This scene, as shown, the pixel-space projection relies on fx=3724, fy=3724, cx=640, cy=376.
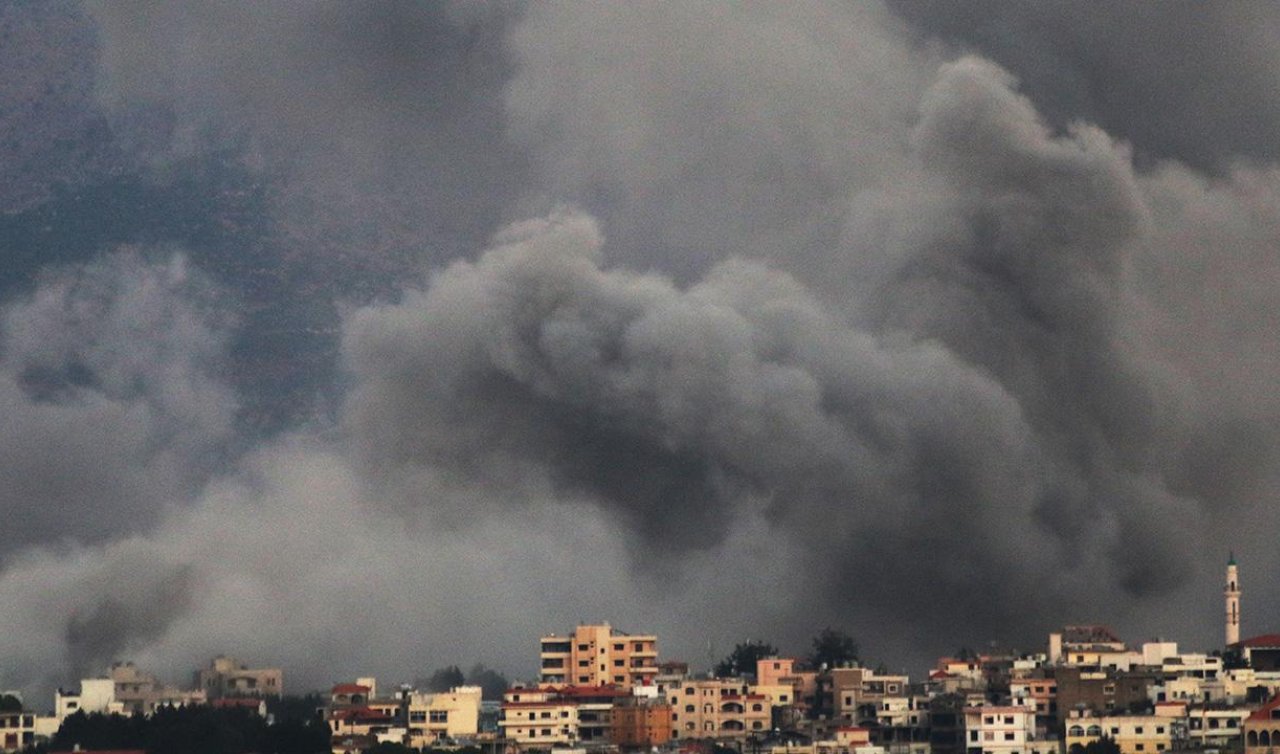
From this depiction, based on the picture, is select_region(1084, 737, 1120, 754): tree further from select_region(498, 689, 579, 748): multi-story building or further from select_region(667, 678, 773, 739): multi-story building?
select_region(498, 689, 579, 748): multi-story building

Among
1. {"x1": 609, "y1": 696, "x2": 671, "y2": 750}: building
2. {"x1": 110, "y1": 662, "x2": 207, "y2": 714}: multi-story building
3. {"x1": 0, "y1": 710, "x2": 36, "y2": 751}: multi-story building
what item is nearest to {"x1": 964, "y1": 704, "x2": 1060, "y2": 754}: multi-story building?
{"x1": 609, "y1": 696, "x2": 671, "y2": 750}: building

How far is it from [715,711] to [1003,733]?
9.75 meters

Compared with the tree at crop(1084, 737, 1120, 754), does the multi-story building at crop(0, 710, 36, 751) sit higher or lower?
higher

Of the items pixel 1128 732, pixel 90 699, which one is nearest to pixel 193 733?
pixel 90 699

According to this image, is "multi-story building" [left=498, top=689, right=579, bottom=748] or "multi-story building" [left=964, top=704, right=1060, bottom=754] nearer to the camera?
"multi-story building" [left=964, top=704, right=1060, bottom=754]

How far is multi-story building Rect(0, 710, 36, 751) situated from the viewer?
78562 millimetres

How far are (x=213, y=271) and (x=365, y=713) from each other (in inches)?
2892

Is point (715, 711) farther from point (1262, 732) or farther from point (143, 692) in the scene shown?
point (1262, 732)

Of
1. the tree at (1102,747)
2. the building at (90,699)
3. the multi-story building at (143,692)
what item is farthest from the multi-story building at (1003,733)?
the building at (90,699)

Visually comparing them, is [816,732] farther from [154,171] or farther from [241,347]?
[154,171]

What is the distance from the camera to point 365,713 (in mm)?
82562

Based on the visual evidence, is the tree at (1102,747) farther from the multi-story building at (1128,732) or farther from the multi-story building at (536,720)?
the multi-story building at (536,720)

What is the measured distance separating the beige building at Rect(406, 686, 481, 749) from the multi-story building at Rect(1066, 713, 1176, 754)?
14.2 m

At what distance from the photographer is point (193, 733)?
7488cm
